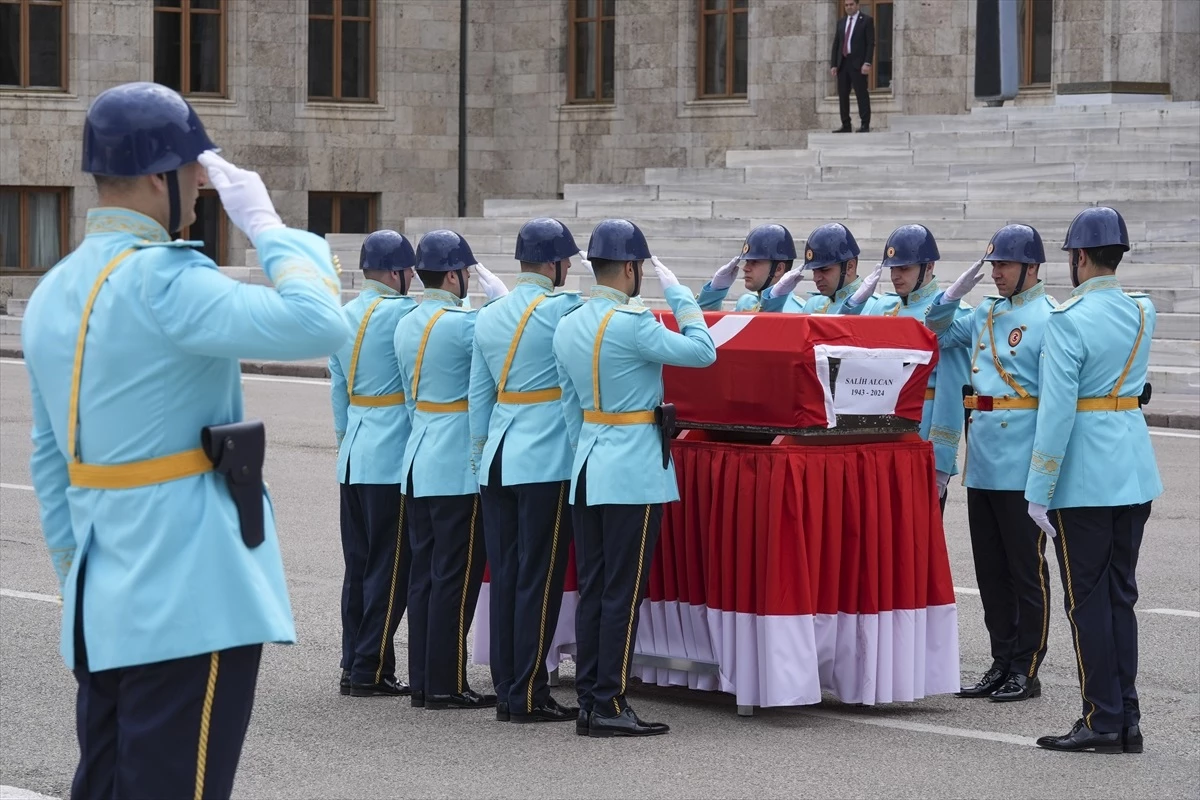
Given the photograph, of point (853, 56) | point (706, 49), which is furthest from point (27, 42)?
point (853, 56)

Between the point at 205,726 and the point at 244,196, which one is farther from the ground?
the point at 244,196

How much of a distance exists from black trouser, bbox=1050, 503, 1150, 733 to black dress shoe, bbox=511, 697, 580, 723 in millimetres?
1976

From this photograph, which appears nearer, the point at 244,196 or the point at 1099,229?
the point at 244,196

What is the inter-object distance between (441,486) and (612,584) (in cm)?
93

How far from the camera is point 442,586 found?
307 inches

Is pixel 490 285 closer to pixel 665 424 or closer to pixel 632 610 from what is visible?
pixel 665 424

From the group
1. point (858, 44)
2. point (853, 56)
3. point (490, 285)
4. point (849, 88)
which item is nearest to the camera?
point (490, 285)

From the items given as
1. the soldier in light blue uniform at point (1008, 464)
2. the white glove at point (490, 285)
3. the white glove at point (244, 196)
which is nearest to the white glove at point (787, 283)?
the soldier in light blue uniform at point (1008, 464)

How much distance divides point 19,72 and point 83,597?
30506 mm

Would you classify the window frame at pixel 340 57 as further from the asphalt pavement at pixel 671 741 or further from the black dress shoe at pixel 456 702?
the black dress shoe at pixel 456 702

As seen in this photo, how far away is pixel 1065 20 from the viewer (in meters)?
28.8

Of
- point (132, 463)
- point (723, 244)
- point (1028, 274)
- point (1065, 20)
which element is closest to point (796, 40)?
point (1065, 20)

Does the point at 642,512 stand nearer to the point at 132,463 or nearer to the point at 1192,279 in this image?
the point at 132,463

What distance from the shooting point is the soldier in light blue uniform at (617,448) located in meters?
7.22
